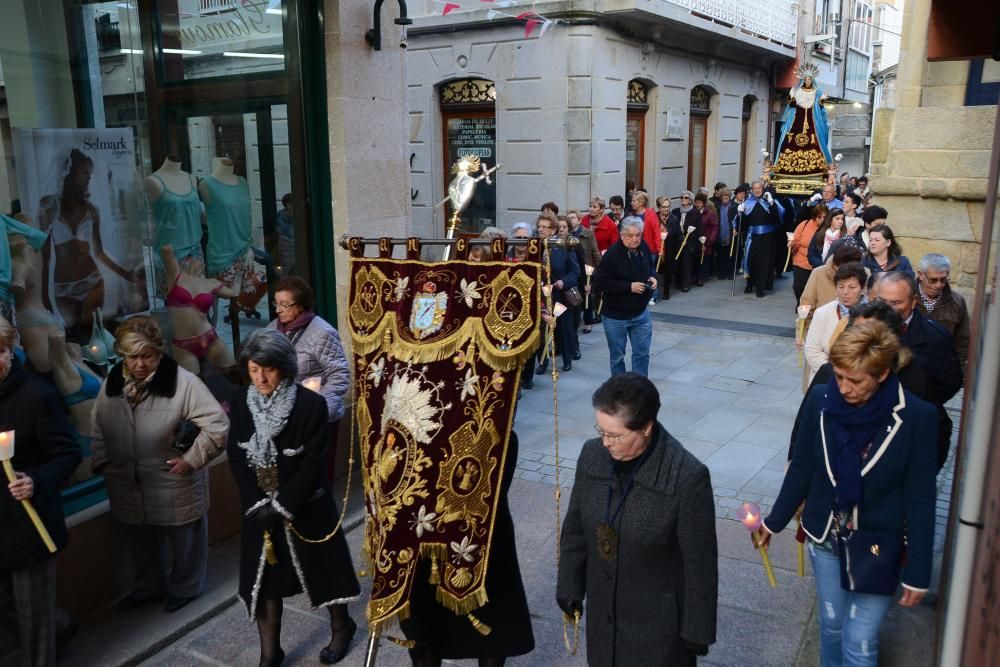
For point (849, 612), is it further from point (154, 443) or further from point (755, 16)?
point (755, 16)

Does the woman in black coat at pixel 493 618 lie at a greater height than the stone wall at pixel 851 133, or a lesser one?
lesser

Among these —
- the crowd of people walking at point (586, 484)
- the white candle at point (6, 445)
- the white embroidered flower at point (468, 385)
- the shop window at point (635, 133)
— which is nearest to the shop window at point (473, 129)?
the shop window at point (635, 133)

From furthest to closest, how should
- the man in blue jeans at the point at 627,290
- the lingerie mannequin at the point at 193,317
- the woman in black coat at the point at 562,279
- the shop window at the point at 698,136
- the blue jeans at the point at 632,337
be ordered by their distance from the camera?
the shop window at the point at 698,136 < the woman in black coat at the point at 562,279 < the blue jeans at the point at 632,337 < the man in blue jeans at the point at 627,290 < the lingerie mannequin at the point at 193,317

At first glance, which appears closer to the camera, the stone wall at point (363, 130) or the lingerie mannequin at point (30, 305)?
the lingerie mannequin at point (30, 305)

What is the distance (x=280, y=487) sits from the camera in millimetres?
4137

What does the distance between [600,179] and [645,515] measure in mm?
12280

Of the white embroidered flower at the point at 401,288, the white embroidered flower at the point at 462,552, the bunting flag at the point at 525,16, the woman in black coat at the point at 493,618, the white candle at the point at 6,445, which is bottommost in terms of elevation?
the woman in black coat at the point at 493,618

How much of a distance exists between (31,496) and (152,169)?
112 inches

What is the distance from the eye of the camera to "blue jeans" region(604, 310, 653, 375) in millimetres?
8594

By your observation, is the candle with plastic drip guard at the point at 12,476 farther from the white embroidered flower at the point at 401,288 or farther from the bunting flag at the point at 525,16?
the bunting flag at the point at 525,16

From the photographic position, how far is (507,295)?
395 cm

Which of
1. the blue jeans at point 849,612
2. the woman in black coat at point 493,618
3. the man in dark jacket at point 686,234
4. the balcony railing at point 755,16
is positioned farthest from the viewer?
the balcony railing at point 755,16

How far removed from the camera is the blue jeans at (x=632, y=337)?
338 inches

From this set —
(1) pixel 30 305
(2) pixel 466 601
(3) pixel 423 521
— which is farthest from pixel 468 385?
(1) pixel 30 305
